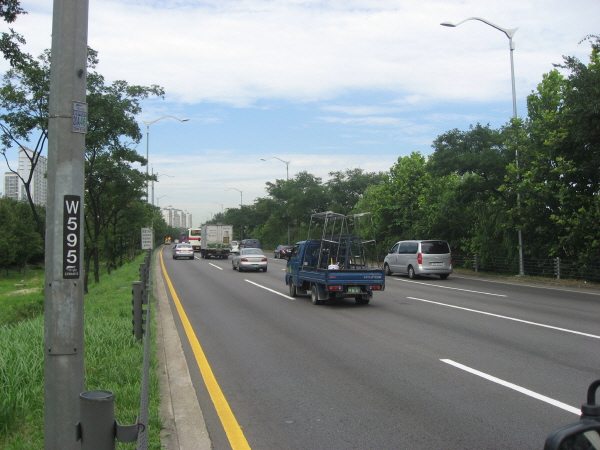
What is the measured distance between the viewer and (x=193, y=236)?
75938 millimetres

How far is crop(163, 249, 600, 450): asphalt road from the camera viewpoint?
5.25 meters

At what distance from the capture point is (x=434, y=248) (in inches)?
1017

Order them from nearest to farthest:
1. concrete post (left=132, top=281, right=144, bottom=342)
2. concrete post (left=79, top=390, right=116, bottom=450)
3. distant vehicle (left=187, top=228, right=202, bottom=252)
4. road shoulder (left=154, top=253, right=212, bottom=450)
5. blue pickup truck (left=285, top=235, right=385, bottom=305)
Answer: concrete post (left=79, top=390, right=116, bottom=450) < road shoulder (left=154, top=253, right=212, bottom=450) < concrete post (left=132, top=281, right=144, bottom=342) < blue pickup truck (left=285, top=235, right=385, bottom=305) < distant vehicle (left=187, top=228, right=202, bottom=252)

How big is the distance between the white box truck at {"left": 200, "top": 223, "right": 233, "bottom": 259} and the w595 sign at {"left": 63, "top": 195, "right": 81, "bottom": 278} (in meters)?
47.9

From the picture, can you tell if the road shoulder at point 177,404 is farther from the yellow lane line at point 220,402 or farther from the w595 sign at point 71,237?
the w595 sign at point 71,237

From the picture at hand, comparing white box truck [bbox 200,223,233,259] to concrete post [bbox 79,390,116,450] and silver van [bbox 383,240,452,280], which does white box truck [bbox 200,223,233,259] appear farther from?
concrete post [bbox 79,390,116,450]

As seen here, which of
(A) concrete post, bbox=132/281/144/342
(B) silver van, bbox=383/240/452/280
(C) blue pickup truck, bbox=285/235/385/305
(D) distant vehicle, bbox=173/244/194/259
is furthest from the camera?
(D) distant vehicle, bbox=173/244/194/259

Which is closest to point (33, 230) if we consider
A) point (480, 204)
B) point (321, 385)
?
point (480, 204)

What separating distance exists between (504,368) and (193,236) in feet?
232

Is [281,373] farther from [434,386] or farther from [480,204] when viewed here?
[480,204]

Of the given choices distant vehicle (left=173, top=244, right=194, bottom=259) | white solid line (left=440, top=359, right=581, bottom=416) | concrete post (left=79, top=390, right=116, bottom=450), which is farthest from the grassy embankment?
distant vehicle (left=173, top=244, right=194, bottom=259)

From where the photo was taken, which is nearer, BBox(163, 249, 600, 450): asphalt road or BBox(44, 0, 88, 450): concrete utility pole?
BBox(44, 0, 88, 450): concrete utility pole

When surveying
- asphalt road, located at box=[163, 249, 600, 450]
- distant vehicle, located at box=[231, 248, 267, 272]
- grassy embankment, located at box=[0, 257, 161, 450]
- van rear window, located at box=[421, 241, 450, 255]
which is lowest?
asphalt road, located at box=[163, 249, 600, 450]

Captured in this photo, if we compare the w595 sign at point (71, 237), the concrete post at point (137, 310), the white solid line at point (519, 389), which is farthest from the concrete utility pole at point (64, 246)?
the concrete post at point (137, 310)
